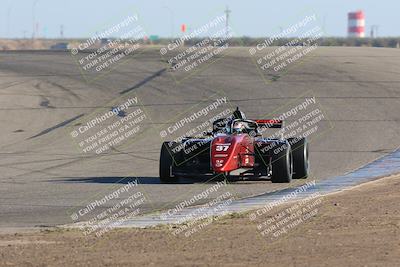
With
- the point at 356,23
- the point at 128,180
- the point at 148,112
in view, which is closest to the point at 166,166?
the point at 128,180

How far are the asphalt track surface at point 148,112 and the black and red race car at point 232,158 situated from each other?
0.89 feet

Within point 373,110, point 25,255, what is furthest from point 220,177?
point 373,110

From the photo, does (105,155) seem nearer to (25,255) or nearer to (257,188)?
(257,188)

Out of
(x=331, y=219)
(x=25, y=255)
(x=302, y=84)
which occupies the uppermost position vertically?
(x=25, y=255)

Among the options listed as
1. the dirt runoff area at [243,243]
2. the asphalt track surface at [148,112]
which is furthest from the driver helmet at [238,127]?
the dirt runoff area at [243,243]

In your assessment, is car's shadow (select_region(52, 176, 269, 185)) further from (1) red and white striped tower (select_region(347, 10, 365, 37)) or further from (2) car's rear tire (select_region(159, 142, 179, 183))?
(1) red and white striped tower (select_region(347, 10, 365, 37))

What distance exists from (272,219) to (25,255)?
3652 millimetres

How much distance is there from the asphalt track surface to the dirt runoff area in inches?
79.3

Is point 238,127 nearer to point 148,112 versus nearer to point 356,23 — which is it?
point 148,112

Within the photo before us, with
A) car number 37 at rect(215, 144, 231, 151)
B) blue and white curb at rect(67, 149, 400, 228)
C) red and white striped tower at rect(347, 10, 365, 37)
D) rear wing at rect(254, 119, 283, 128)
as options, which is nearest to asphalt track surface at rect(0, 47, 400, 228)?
blue and white curb at rect(67, 149, 400, 228)

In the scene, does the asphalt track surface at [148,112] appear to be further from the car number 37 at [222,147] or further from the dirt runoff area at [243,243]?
the dirt runoff area at [243,243]

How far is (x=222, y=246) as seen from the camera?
10125 millimetres

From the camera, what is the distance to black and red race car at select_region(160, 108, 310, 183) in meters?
16.9

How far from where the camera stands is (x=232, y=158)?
16.8 metres
